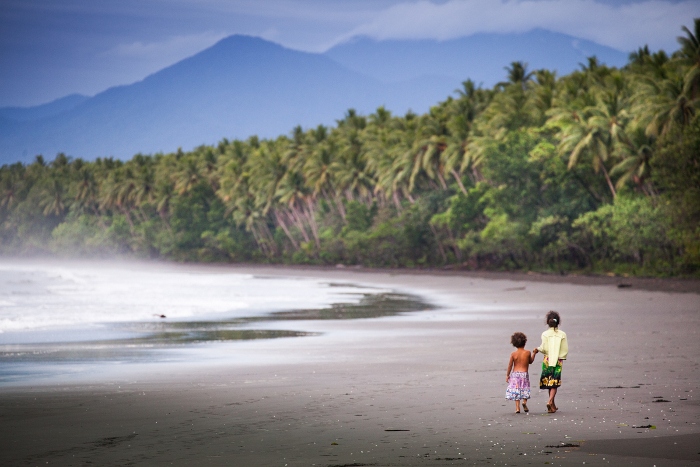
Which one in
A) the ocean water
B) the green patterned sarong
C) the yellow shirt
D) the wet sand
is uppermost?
the yellow shirt

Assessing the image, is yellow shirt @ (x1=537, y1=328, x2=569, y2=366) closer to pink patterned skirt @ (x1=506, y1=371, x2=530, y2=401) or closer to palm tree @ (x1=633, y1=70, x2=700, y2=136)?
pink patterned skirt @ (x1=506, y1=371, x2=530, y2=401)

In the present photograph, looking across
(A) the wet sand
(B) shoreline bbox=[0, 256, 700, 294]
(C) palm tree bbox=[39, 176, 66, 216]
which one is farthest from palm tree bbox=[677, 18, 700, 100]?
(C) palm tree bbox=[39, 176, 66, 216]

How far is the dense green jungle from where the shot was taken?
1453 inches

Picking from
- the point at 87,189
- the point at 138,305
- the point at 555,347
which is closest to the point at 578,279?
the point at 138,305

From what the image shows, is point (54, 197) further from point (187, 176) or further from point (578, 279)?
point (578, 279)

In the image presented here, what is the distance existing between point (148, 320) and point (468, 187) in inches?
1614

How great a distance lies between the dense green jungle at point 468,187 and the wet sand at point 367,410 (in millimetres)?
23054

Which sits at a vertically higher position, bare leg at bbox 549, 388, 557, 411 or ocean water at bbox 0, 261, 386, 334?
bare leg at bbox 549, 388, 557, 411

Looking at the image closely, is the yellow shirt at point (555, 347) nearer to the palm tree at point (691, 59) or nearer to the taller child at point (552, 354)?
the taller child at point (552, 354)

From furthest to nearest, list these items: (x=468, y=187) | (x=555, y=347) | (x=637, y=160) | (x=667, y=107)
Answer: (x=468, y=187) < (x=637, y=160) < (x=667, y=107) < (x=555, y=347)

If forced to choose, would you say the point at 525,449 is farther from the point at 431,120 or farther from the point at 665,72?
the point at 431,120

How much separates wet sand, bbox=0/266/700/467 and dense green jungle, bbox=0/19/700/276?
2305 cm

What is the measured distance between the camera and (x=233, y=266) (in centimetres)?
7919

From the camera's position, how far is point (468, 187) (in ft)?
192
